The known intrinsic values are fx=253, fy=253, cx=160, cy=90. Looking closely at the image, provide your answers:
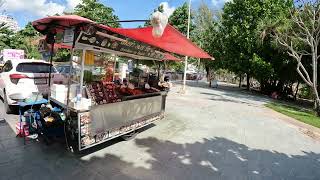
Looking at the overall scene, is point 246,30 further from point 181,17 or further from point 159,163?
point 159,163

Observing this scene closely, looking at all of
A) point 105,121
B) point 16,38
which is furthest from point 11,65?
point 16,38

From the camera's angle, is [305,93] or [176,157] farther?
[305,93]

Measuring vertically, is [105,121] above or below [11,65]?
below

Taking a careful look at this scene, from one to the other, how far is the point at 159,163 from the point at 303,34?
12.9 metres

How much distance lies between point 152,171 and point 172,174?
1.25 ft

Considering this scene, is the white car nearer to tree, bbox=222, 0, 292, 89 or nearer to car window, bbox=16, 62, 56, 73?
Result: car window, bbox=16, 62, 56, 73

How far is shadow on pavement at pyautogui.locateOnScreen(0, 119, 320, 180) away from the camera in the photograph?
4477mm

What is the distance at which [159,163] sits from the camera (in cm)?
513

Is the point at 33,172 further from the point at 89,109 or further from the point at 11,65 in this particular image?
the point at 11,65

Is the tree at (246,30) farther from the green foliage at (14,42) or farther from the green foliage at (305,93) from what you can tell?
the green foliage at (14,42)

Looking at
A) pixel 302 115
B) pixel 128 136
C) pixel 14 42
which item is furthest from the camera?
pixel 14 42

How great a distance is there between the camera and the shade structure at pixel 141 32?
444 centimetres

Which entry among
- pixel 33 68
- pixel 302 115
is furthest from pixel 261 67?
pixel 33 68

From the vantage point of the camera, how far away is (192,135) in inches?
286
